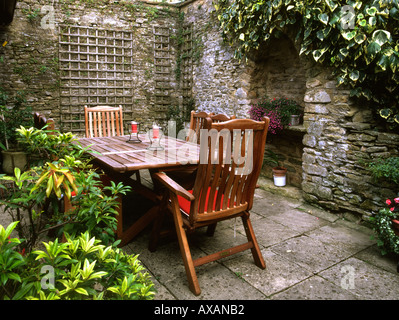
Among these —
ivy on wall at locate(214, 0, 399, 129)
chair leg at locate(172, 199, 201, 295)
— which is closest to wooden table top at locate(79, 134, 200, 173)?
chair leg at locate(172, 199, 201, 295)

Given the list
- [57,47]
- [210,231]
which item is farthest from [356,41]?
[57,47]

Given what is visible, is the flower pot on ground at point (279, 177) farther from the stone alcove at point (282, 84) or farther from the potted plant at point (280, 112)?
the potted plant at point (280, 112)

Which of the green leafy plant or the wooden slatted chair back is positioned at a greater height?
the wooden slatted chair back

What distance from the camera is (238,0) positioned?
13.5 feet

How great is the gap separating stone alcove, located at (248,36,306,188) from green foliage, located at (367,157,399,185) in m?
1.13

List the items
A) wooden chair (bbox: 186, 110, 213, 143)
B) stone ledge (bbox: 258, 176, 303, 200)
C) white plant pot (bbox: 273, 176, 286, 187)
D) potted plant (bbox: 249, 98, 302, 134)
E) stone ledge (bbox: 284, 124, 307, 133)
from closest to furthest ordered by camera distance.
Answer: wooden chair (bbox: 186, 110, 213, 143), stone ledge (bbox: 284, 124, 307, 133), stone ledge (bbox: 258, 176, 303, 200), potted plant (bbox: 249, 98, 302, 134), white plant pot (bbox: 273, 176, 286, 187)

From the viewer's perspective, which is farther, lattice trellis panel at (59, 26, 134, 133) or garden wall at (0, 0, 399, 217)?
lattice trellis panel at (59, 26, 134, 133)

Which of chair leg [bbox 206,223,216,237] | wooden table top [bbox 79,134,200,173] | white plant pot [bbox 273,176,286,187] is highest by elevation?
wooden table top [bbox 79,134,200,173]

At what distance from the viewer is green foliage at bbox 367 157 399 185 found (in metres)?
2.49

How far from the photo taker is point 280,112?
3.86 metres

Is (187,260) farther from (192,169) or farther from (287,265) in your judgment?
(192,169)

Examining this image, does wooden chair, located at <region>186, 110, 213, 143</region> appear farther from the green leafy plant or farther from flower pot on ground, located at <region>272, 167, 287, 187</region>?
the green leafy plant

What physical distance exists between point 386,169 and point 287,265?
1.23 m

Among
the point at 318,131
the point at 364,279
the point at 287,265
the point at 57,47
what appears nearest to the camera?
the point at 364,279
